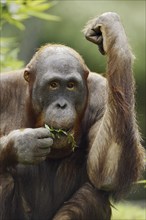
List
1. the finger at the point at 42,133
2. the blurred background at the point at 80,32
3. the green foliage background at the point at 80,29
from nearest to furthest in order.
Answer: the finger at the point at 42,133 < the blurred background at the point at 80,32 < the green foliage background at the point at 80,29

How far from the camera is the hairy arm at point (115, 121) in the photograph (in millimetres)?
6172

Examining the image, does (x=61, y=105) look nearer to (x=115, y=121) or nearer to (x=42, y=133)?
(x=42, y=133)

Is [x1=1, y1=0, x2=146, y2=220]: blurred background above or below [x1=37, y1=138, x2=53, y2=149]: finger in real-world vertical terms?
below

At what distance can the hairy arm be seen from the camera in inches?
243

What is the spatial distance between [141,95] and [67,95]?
163 inches

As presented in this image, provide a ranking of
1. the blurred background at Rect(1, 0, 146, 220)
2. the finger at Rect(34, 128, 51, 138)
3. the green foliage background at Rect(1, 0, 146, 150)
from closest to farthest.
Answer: the finger at Rect(34, 128, 51, 138), the blurred background at Rect(1, 0, 146, 220), the green foliage background at Rect(1, 0, 146, 150)

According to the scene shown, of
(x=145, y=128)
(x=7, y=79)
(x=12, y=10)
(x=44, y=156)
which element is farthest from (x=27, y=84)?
(x=145, y=128)

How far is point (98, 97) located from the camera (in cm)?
660

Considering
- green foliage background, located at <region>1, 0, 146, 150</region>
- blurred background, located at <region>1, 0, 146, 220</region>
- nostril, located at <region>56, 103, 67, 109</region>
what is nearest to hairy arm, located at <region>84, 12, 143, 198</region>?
nostril, located at <region>56, 103, 67, 109</region>

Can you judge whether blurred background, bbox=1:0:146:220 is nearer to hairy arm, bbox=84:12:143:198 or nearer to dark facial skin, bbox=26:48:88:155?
dark facial skin, bbox=26:48:88:155

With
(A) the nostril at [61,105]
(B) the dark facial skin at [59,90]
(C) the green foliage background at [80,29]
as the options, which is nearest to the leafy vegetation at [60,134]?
(B) the dark facial skin at [59,90]

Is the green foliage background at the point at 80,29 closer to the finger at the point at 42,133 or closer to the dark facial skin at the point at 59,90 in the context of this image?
the dark facial skin at the point at 59,90

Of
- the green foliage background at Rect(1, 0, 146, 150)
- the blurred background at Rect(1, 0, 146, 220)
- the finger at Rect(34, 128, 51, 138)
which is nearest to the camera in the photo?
the finger at Rect(34, 128, 51, 138)

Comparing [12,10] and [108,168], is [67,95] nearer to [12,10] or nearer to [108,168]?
[108,168]
